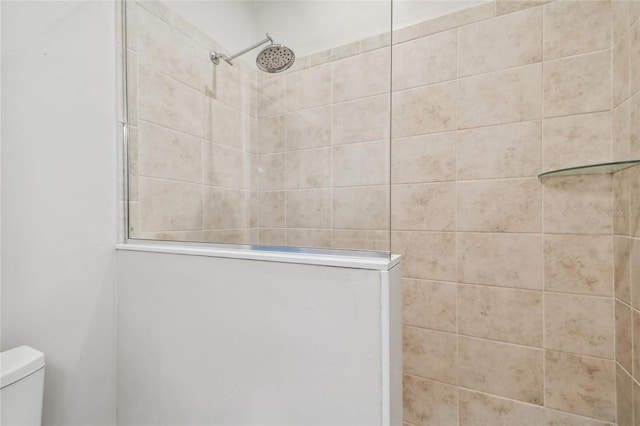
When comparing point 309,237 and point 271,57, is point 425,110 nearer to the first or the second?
point 271,57

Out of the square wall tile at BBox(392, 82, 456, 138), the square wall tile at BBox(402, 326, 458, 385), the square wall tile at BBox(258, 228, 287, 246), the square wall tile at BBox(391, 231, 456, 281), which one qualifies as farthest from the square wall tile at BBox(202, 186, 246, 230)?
the square wall tile at BBox(402, 326, 458, 385)

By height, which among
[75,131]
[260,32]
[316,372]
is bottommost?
[316,372]

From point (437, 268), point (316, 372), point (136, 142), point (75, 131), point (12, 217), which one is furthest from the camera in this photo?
point (437, 268)

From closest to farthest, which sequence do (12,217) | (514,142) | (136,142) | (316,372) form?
(316,372) < (12,217) < (136,142) < (514,142)

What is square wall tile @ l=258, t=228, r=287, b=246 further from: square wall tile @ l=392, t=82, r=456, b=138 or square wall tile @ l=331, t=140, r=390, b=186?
square wall tile @ l=392, t=82, r=456, b=138

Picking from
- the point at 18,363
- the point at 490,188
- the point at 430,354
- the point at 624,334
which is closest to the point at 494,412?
the point at 430,354

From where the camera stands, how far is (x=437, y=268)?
1.20 metres

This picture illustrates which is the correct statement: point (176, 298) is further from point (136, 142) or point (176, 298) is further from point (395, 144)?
point (395, 144)

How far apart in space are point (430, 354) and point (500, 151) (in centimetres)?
86

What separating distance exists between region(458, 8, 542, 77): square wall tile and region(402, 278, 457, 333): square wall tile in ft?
2.85

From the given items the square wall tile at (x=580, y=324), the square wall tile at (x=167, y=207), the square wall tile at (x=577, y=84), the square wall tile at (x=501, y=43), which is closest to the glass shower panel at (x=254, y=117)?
the square wall tile at (x=167, y=207)

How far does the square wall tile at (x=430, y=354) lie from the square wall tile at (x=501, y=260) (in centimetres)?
27

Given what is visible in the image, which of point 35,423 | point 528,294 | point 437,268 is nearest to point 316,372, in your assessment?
point 35,423

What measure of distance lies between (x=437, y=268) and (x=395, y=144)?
557 millimetres
